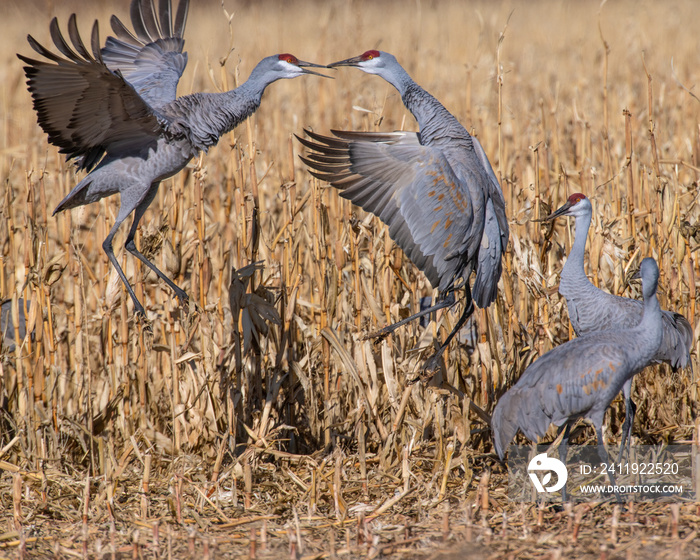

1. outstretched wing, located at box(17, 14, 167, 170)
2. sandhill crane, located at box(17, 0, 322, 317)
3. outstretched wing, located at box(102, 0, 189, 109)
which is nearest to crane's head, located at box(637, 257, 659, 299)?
sandhill crane, located at box(17, 0, 322, 317)

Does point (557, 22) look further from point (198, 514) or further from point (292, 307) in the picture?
point (198, 514)

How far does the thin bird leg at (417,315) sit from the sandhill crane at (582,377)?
1.74 feet

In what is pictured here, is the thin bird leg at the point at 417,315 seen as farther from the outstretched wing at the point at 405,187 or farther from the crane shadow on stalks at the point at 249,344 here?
the crane shadow on stalks at the point at 249,344

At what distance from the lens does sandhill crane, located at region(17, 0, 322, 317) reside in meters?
3.46

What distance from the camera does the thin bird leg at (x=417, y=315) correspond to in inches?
153

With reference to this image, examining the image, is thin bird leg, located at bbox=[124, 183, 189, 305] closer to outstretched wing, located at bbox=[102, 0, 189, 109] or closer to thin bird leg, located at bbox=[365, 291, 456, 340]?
outstretched wing, located at bbox=[102, 0, 189, 109]

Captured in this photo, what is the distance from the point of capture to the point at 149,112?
3662mm

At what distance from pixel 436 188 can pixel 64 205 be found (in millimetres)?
1862

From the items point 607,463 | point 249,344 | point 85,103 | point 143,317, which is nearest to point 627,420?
point 607,463

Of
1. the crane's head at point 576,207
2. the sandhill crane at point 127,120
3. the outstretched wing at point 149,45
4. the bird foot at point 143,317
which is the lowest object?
the bird foot at point 143,317

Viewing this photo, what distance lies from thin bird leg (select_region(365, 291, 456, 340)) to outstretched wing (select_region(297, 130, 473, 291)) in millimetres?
213

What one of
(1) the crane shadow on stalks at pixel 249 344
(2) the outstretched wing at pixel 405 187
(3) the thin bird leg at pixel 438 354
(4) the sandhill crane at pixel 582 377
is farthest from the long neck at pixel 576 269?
(1) the crane shadow on stalks at pixel 249 344

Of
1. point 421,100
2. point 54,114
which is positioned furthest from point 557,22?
point 54,114

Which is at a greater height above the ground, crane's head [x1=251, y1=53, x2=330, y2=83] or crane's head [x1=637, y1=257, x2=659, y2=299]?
crane's head [x1=251, y1=53, x2=330, y2=83]
